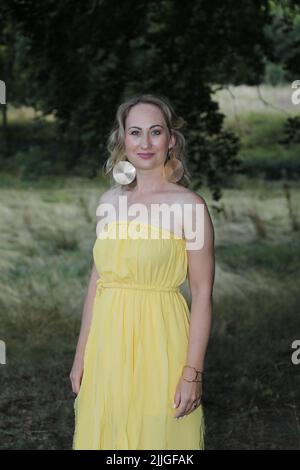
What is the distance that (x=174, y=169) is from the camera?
242cm

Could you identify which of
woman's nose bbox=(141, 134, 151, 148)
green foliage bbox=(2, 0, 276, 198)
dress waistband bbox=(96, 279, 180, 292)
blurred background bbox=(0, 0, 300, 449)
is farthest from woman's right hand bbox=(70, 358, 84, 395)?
green foliage bbox=(2, 0, 276, 198)

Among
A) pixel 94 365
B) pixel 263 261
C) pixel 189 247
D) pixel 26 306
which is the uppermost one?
pixel 263 261

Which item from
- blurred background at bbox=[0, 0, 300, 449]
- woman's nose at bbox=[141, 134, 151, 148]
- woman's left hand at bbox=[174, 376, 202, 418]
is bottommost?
woman's left hand at bbox=[174, 376, 202, 418]

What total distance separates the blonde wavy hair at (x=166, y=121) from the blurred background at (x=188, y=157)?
216 centimetres

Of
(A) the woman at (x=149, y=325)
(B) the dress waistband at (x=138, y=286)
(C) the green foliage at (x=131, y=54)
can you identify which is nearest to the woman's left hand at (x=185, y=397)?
(A) the woman at (x=149, y=325)

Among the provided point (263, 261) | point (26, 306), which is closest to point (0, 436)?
point (26, 306)

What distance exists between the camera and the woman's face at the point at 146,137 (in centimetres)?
230

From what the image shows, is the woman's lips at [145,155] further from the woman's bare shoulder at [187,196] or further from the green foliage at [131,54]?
the green foliage at [131,54]

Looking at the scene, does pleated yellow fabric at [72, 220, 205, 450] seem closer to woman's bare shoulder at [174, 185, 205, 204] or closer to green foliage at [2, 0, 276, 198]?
woman's bare shoulder at [174, 185, 205, 204]

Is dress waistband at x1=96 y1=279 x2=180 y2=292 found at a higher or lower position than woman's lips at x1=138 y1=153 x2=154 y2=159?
lower

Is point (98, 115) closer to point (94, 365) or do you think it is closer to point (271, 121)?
point (271, 121)

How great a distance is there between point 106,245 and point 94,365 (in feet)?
1.11

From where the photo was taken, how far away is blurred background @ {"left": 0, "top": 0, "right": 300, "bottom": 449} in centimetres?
459

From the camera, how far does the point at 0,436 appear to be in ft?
13.1
